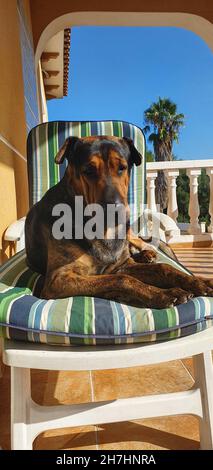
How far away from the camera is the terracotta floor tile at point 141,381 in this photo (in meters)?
1.50

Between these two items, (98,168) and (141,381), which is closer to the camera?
(98,168)

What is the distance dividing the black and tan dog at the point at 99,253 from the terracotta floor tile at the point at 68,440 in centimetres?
57

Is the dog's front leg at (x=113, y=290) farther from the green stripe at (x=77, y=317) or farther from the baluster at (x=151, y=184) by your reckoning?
the baluster at (x=151, y=184)

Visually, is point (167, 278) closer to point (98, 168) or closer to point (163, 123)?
point (98, 168)

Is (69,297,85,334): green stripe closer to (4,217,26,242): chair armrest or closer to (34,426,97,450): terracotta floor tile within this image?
(34,426,97,450): terracotta floor tile

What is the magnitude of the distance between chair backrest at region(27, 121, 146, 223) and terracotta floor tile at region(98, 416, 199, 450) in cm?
83

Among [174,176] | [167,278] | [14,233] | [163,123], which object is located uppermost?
[163,123]

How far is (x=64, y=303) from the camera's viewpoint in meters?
0.93

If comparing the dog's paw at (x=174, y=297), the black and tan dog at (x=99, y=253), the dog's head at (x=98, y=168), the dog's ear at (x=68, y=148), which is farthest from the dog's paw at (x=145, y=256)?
the dog's ear at (x=68, y=148)

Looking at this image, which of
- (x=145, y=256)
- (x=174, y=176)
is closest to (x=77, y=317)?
(x=145, y=256)

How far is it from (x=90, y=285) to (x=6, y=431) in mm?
707

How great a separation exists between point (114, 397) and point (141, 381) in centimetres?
17

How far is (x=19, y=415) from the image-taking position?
952 millimetres

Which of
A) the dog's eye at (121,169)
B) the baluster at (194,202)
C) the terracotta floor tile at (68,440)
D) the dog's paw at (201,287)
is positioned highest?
the baluster at (194,202)
